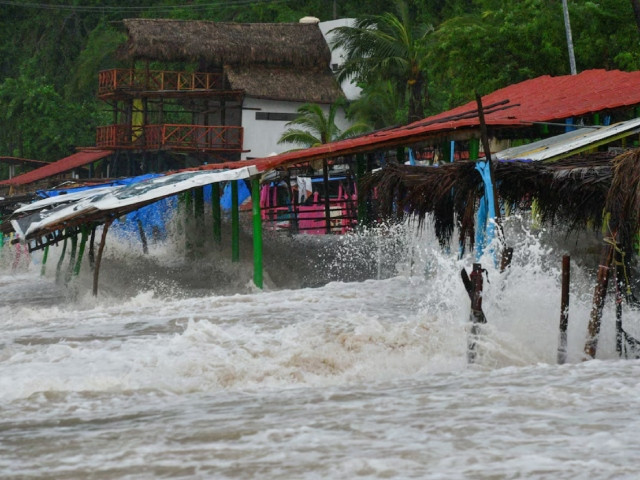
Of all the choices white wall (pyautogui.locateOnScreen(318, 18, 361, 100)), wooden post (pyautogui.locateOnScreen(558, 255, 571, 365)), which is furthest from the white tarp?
white wall (pyautogui.locateOnScreen(318, 18, 361, 100))

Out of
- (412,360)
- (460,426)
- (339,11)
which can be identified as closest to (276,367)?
(412,360)

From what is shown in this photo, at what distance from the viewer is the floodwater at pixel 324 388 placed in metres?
6.71

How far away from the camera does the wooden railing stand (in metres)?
37.5

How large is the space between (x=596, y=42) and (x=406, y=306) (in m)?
12.4

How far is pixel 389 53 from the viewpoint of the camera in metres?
32.9

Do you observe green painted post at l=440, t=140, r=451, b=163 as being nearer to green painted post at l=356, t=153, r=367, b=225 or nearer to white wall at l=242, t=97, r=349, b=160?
green painted post at l=356, t=153, r=367, b=225

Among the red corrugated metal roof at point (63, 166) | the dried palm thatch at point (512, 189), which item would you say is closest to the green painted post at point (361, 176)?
the dried palm thatch at point (512, 189)

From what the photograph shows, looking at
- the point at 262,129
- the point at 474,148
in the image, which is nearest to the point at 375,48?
the point at 262,129

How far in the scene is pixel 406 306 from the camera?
14.8 metres

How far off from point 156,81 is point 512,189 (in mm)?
28949

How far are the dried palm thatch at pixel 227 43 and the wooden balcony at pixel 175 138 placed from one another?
92.1 inches

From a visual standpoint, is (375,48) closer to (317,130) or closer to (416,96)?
(416,96)

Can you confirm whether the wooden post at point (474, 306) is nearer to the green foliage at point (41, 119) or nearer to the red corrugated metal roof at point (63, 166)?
the red corrugated metal roof at point (63, 166)

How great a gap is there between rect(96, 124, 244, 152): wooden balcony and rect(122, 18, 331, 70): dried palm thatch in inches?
92.1
